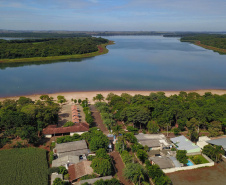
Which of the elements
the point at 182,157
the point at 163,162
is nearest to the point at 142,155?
Answer: the point at 163,162

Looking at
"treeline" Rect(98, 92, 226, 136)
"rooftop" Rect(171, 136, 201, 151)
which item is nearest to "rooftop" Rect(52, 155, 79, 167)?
"treeline" Rect(98, 92, 226, 136)

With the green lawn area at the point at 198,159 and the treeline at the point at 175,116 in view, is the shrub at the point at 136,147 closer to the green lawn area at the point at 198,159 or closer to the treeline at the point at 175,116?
the treeline at the point at 175,116

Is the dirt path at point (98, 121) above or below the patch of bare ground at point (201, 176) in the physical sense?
above

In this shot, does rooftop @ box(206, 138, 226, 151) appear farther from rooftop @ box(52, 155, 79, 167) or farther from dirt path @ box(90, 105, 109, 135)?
rooftop @ box(52, 155, 79, 167)

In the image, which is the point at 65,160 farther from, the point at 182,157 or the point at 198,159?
the point at 198,159

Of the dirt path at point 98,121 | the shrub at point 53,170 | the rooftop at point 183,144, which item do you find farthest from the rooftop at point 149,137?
the shrub at point 53,170

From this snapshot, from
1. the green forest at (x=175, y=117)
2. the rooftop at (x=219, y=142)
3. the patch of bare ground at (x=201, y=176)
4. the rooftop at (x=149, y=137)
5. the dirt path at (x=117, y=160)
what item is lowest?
the patch of bare ground at (x=201, y=176)

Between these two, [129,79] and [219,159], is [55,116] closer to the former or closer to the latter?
[219,159]
